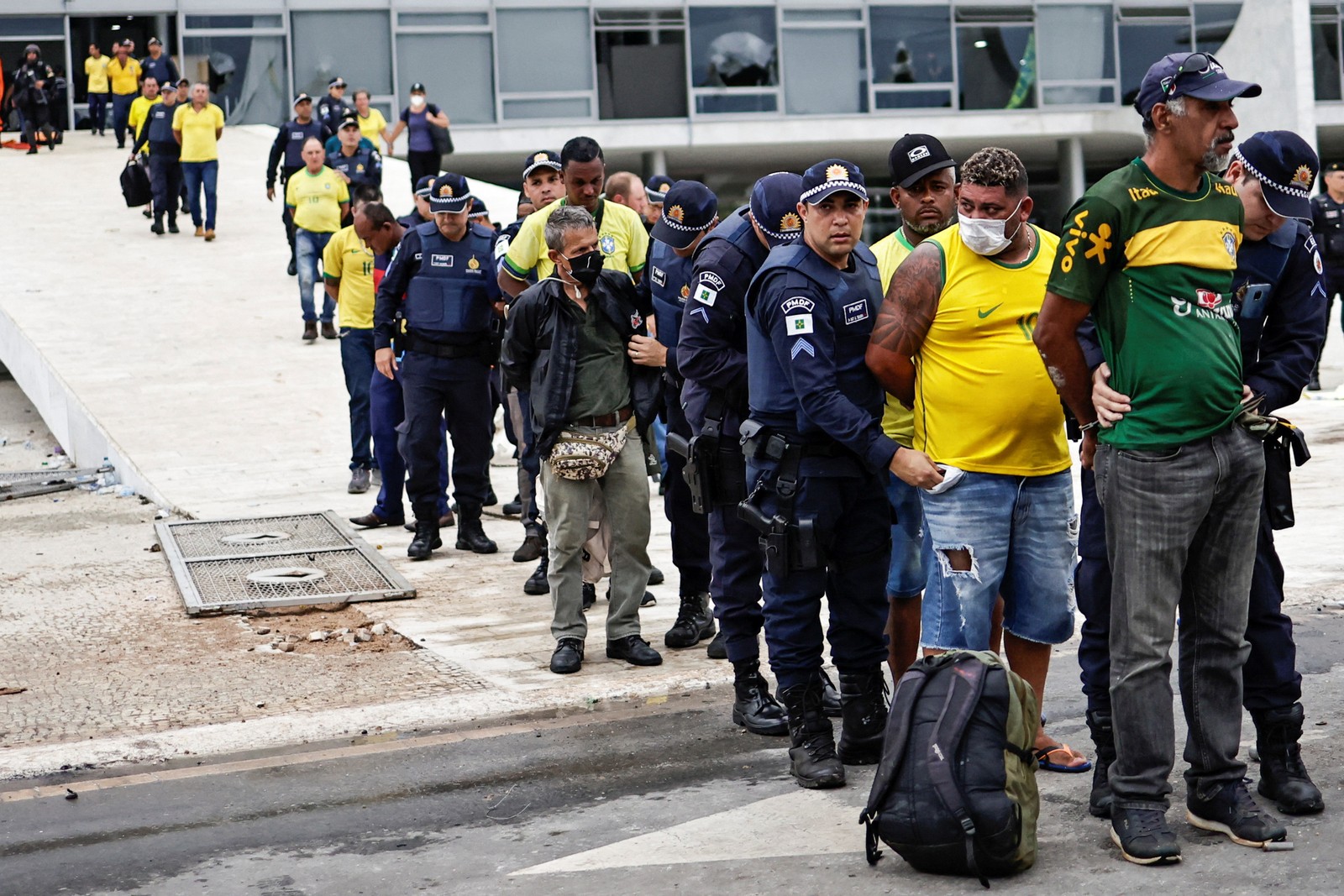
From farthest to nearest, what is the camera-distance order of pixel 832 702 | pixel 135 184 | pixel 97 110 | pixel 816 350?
pixel 97 110 → pixel 135 184 → pixel 832 702 → pixel 816 350

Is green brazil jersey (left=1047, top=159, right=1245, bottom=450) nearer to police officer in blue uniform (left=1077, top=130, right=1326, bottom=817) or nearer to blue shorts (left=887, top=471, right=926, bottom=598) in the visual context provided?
police officer in blue uniform (left=1077, top=130, right=1326, bottom=817)

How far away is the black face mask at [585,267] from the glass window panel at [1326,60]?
30.1 metres

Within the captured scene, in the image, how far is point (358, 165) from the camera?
57.4ft

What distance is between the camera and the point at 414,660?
702cm

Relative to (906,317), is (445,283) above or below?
above

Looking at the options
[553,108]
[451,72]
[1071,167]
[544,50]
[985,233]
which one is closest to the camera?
[985,233]

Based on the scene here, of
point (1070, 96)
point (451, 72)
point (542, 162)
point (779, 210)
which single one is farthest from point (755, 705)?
point (1070, 96)

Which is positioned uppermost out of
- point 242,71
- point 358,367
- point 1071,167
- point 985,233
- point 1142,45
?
point 1142,45

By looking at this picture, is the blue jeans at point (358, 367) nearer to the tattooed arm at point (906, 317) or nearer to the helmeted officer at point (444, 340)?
the helmeted officer at point (444, 340)

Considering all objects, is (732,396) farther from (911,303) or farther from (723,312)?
(911,303)

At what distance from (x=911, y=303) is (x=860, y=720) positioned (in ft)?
4.70

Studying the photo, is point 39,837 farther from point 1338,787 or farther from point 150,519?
point 150,519

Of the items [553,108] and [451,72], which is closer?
[451,72]

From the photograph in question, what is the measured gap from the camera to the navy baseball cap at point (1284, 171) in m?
4.60
